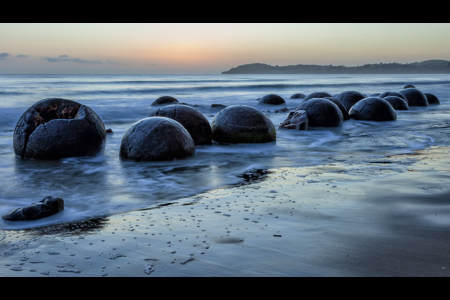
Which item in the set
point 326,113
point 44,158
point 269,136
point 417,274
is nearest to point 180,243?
point 417,274

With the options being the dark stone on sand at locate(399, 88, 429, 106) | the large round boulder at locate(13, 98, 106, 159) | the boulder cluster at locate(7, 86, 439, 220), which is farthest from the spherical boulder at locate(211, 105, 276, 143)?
the dark stone on sand at locate(399, 88, 429, 106)

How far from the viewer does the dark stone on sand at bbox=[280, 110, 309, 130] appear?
10148 mm

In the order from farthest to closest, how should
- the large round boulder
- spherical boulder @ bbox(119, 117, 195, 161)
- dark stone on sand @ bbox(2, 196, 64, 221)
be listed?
the large round boulder < spherical boulder @ bbox(119, 117, 195, 161) < dark stone on sand @ bbox(2, 196, 64, 221)

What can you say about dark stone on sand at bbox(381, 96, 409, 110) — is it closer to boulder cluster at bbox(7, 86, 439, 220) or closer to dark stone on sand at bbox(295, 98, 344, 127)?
dark stone on sand at bbox(295, 98, 344, 127)

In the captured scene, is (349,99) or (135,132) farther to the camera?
(349,99)

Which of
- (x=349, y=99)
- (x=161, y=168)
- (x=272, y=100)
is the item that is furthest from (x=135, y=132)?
(x=272, y=100)

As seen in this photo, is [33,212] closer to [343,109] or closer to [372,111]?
[343,109]

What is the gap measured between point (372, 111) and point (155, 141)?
796cm

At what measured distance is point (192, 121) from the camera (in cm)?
757

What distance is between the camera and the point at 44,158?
6473 mm

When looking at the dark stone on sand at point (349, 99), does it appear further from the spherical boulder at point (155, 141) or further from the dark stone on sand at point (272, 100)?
the spherical boulder at point (155, 141)

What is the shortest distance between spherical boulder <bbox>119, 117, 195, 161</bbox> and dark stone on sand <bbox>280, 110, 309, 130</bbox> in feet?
14.6

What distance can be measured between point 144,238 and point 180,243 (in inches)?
11.9

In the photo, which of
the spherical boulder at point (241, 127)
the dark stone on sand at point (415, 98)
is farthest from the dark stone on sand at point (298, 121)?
the dark stone on sand at point (415, 98)
